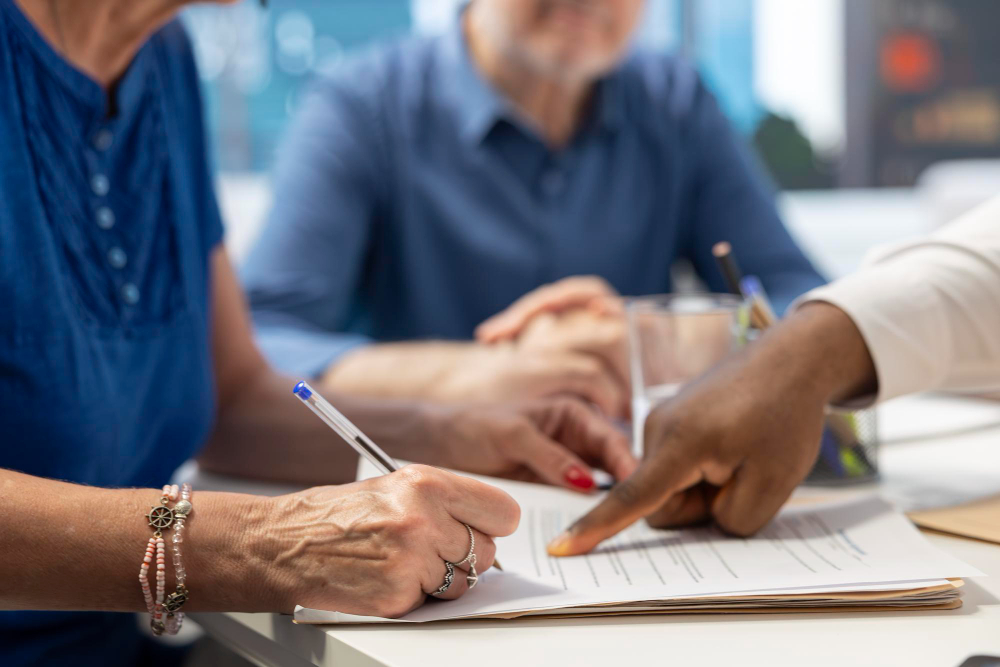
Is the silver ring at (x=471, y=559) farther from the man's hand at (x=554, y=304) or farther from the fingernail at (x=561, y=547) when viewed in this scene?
the man's hand at (x=554, y=304)

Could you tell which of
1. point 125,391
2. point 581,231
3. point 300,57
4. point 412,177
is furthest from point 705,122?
point 300,57

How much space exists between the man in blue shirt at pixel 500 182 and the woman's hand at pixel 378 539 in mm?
919

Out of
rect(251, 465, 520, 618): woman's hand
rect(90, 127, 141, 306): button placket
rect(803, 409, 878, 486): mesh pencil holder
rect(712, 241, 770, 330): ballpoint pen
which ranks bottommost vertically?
rect(803, 409, 878, 486): mesh pencil holder

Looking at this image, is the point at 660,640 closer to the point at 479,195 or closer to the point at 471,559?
the point at 471,559

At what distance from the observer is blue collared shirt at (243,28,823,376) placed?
1.62 m

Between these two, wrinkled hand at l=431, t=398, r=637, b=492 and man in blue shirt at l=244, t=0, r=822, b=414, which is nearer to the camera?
wrinkled hand at l=431, t=398, r=637, b=492

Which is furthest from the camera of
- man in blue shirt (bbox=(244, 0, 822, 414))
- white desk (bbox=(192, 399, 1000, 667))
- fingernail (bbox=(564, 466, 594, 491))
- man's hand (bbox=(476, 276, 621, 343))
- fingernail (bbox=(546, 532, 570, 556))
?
man in blue shirt (bbox=(244, 0, 822, 414))

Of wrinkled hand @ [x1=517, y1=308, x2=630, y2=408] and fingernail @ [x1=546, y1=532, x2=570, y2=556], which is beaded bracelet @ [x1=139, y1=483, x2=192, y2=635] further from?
wrinkled hand @ [x1=517, y1=308, x2=630, y2=408]

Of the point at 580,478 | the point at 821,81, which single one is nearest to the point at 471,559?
the point at 580,478

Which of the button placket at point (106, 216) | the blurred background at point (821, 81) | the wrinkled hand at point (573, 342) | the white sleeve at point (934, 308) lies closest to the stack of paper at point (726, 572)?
the white sleeve at point (934, 308)

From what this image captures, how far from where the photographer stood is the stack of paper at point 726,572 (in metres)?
0.56

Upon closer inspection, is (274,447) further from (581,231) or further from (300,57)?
(300,57)

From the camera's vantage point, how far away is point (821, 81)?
350 centimetres

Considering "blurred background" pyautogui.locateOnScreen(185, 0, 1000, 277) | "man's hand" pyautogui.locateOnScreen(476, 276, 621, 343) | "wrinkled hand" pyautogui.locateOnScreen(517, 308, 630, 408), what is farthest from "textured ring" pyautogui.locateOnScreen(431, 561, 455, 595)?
"blurred background" pyautogui.locateOnScreen(185, 0, 1000, 277)
